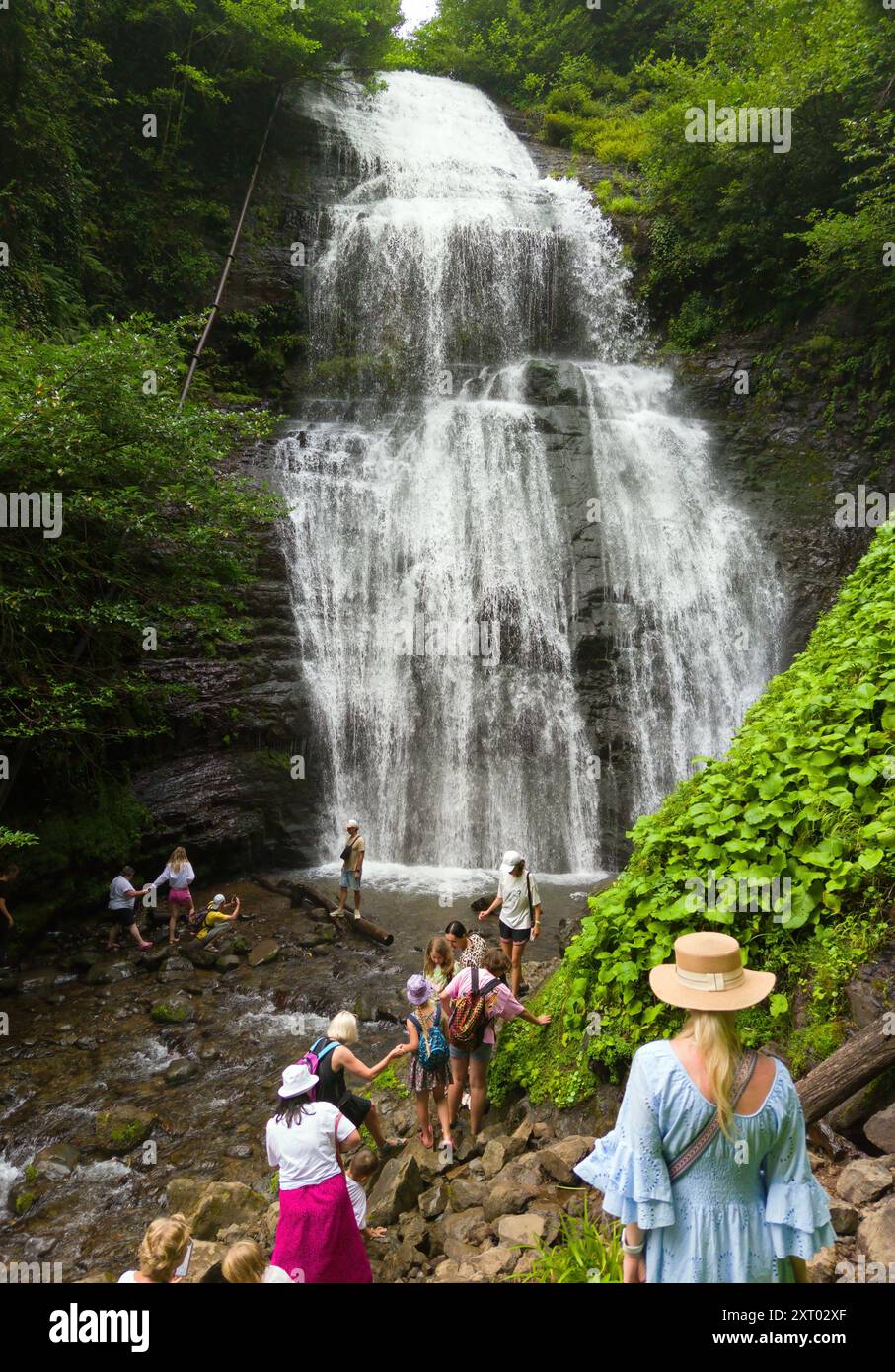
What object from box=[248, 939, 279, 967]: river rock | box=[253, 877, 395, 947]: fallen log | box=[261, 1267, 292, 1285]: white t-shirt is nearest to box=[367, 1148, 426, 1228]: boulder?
box=[261, 1267, 292, 1285]: white t-shirt

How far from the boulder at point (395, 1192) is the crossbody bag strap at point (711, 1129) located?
11.5 feet

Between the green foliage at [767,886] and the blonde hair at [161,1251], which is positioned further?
the green foliage at [767,886]

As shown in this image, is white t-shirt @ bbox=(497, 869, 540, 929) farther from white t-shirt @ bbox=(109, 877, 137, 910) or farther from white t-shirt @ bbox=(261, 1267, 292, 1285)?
white t-shirt @ bbox=(109, 877, 137, 910)

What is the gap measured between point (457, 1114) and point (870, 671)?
5.01 metres

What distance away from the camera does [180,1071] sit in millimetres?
8102

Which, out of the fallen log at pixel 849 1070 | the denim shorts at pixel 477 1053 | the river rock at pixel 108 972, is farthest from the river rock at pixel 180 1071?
the fallen log at pixel 849 1070

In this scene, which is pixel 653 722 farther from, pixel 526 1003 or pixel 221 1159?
pixel 221 1159

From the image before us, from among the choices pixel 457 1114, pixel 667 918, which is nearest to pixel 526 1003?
pixel 457 1114

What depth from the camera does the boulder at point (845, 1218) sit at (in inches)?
134

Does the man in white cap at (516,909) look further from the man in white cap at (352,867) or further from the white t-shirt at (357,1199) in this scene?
the man in white cap at (352,867)

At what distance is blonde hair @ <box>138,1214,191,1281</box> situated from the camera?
331 cm

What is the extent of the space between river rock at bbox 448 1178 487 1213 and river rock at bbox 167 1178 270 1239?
160cm

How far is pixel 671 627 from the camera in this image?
15.9 metres

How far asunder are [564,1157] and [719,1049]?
297cm
